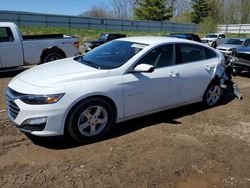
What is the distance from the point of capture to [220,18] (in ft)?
214

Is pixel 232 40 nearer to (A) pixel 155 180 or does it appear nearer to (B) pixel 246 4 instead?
(A) pixel 155 180

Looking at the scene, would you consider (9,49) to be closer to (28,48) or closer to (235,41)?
(28,48)

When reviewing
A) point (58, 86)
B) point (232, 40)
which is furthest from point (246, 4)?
point (58, 86)

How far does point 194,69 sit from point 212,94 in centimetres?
102

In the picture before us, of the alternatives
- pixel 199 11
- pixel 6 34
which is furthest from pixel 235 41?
pixel 199 11

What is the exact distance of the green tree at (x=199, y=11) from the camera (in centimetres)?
5962

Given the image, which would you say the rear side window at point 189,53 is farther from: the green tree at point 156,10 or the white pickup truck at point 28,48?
the green tree at point 156,10

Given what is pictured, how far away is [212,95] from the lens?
6.50 meters

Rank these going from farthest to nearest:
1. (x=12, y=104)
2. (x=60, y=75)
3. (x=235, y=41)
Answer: (x=235, y=41) < (x=60, y=75) < (x=12, y=104)

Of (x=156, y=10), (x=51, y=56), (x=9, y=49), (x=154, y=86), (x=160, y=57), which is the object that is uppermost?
(x=156, y=10)

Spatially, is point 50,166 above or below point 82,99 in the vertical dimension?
below

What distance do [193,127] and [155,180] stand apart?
6.57 ft

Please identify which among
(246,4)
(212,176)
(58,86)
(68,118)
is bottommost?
(212,176)

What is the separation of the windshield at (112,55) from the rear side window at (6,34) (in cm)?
517
